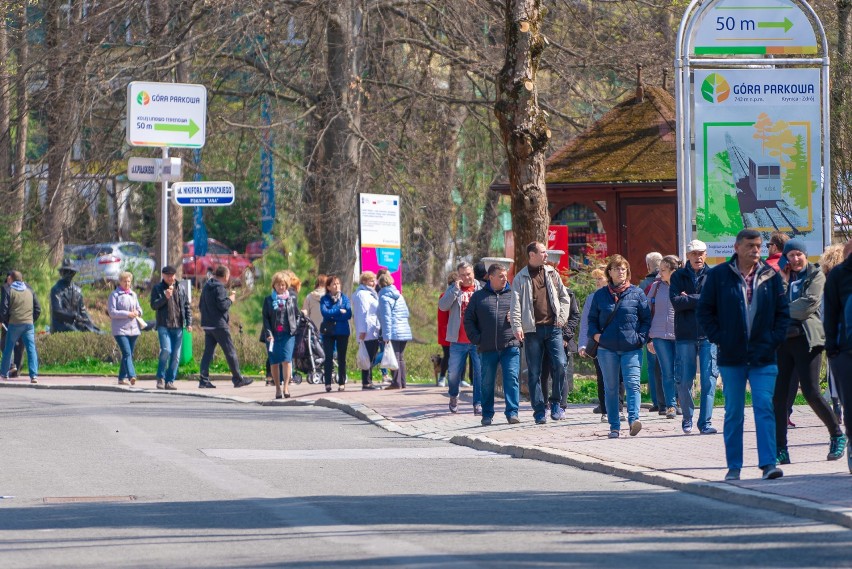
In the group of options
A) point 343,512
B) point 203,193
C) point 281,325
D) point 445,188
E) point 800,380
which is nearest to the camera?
point 343,512

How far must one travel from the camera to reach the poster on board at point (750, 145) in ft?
59.3

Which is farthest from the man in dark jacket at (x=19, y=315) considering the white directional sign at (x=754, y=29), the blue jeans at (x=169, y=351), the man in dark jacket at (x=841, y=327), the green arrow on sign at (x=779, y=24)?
the man in dark jacket at (x=841, y=327)

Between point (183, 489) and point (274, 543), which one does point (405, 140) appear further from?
point (274, 543)

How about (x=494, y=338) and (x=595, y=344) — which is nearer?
(x=595, y=344)

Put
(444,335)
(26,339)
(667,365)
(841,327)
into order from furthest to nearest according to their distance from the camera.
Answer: (26,339) < (444,335) < (667,365) < (841,327)

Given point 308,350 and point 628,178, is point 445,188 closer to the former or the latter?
point 628,178

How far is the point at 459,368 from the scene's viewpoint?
18.1 metres

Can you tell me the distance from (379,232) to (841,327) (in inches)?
483

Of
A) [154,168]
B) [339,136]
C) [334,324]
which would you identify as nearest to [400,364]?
[334,324]

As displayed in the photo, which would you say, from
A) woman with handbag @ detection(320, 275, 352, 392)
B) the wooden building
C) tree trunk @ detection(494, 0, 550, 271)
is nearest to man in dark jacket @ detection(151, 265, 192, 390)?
woman with handbag @ detection(320, 275, 352, 392)

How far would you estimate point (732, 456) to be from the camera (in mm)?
11055

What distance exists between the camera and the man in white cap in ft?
47.7

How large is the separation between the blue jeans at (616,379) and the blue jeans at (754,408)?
3.27 meters

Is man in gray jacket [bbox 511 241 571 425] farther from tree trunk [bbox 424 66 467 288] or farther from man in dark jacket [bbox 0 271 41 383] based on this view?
tree trunk [bbox 424 66 467 288]
